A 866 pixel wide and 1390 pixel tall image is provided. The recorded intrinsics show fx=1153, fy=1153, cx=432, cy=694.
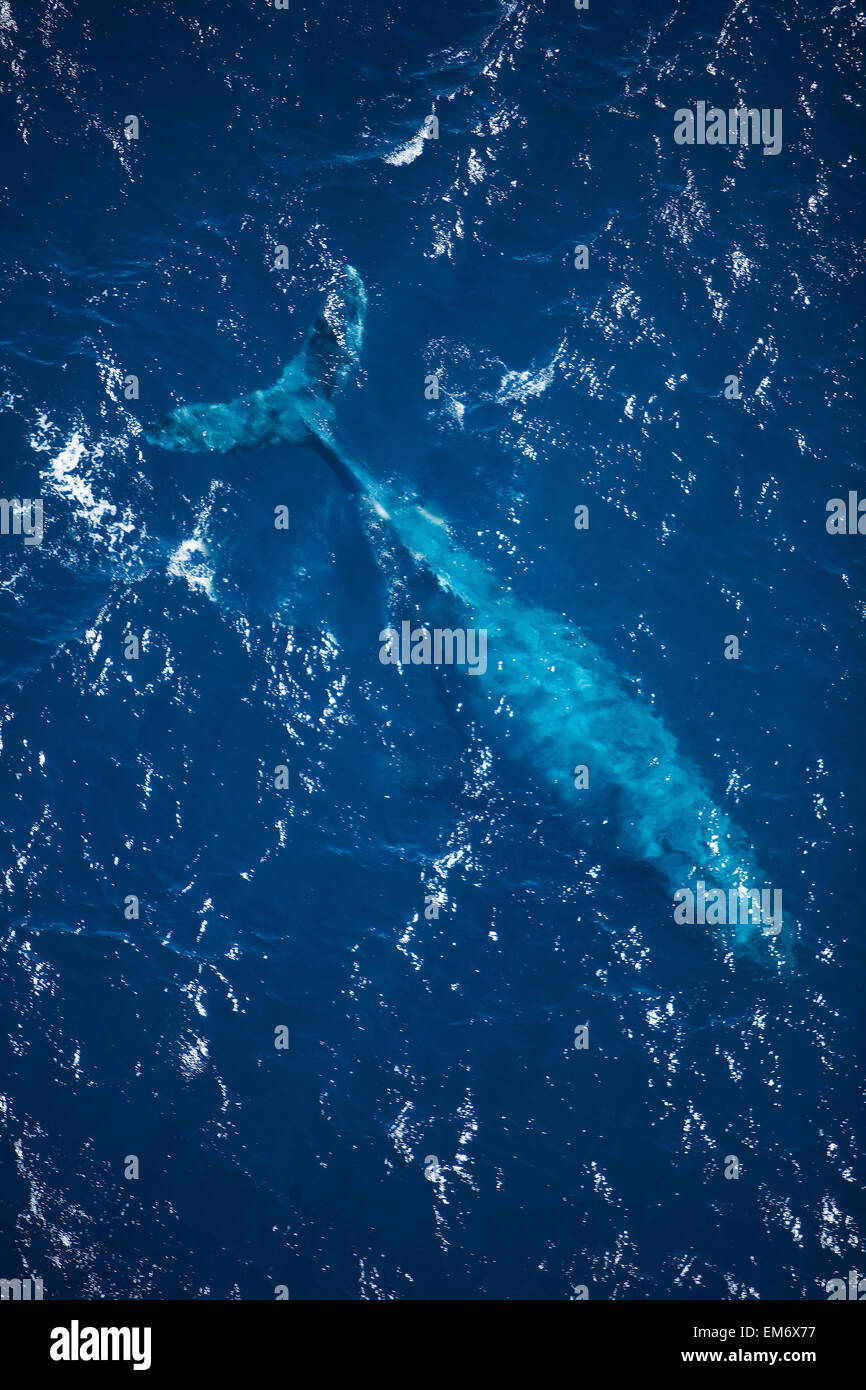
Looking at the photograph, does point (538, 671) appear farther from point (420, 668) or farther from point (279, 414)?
point (279, 414)

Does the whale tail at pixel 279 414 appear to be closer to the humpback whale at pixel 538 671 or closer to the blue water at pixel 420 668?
the humpback whale at pixel 538 671

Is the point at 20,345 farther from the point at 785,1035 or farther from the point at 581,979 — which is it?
the point at 785,1035

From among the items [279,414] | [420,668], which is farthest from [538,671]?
[279,414]

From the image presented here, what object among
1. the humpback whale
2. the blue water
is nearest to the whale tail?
the humpback whale
